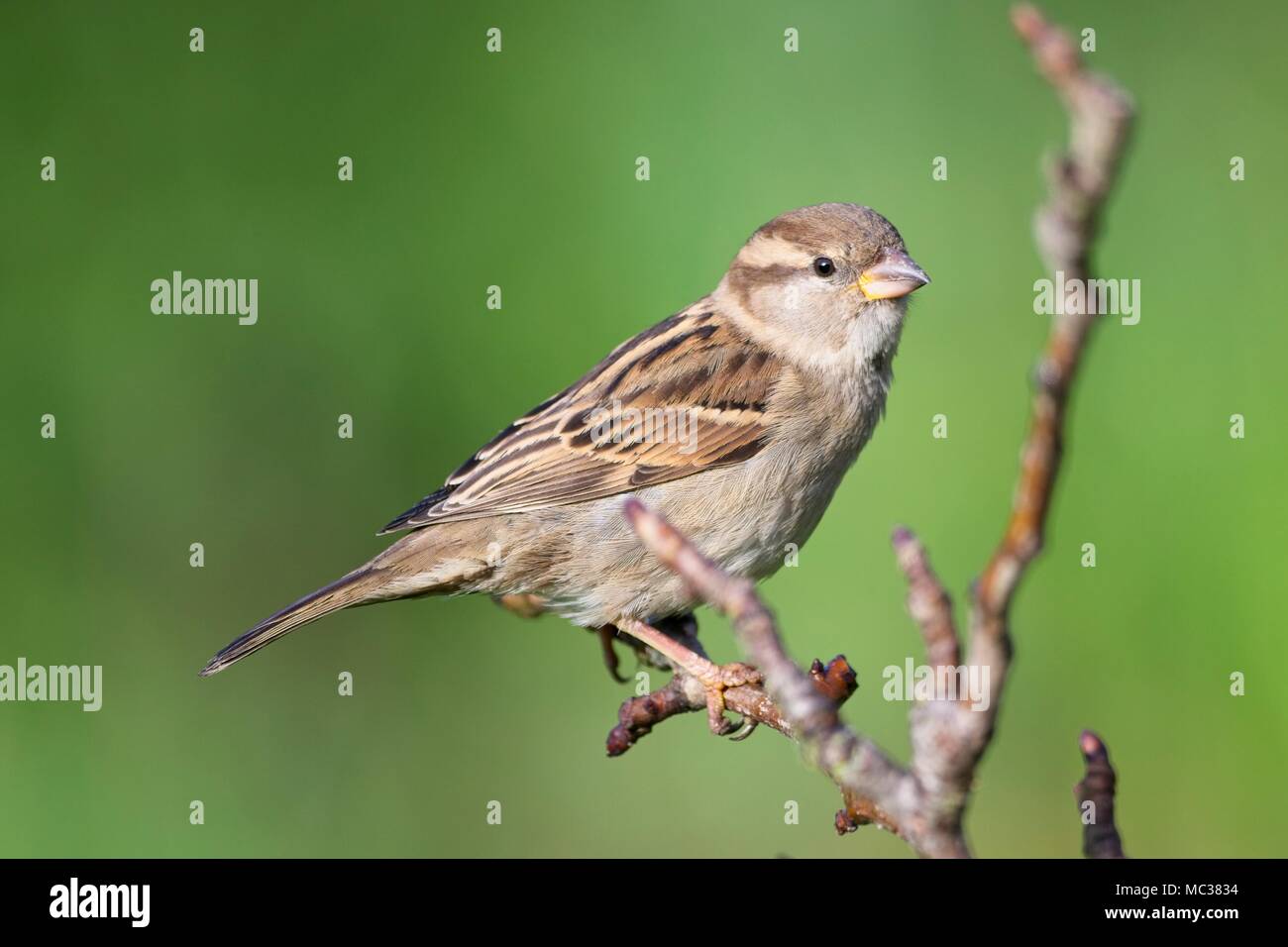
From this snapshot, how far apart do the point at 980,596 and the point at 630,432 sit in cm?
305

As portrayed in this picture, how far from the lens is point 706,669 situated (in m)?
3.82

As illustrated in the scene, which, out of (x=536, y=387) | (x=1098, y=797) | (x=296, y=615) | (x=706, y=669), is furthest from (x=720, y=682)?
(x=1098, y=797)

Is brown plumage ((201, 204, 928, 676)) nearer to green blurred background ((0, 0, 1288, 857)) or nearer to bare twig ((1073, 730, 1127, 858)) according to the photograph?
green blurred background ((0, 0, 1288, 857))

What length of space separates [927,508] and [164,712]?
288cm

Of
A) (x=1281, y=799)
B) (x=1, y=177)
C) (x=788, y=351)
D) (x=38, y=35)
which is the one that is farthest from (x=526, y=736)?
(x=38, y=35)

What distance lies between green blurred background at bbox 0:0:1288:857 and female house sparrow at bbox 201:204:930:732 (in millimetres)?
760

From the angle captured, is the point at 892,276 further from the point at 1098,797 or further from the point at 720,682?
the point at 1098,797

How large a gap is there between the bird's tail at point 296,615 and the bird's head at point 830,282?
4.86 ft

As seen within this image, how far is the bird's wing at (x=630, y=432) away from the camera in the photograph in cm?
417

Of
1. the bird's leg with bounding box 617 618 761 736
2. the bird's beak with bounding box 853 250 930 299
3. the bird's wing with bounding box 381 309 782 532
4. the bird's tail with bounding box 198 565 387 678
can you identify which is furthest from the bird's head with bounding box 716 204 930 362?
the bird's tail with bounding box 198 565 387 678

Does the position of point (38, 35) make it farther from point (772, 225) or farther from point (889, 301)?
point (889, 301)

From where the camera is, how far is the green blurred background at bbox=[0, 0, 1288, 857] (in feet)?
15.3

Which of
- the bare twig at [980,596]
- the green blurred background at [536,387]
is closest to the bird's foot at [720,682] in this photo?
the green blurred background at [536,387]

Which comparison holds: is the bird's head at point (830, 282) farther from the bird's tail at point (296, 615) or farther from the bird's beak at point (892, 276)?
the bird's tail at point (296, 615)
